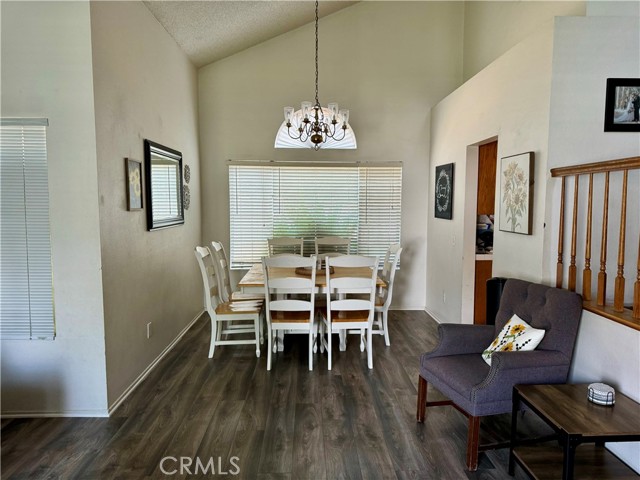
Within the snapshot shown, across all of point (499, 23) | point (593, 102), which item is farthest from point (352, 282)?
point (499, 23)

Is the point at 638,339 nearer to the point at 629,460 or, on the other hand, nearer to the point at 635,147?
the point at 629,460

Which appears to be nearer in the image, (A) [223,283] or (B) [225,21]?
(B) [225,21]

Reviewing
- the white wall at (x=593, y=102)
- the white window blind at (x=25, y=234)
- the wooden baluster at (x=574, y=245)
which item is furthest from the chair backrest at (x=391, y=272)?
the white window blind at (x=25, y=234)

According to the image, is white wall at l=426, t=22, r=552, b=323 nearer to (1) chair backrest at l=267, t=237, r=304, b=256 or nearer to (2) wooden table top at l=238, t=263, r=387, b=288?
(2) wooden table top at l=238, t=263, r=387, b=288

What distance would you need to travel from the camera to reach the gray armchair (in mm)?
2230

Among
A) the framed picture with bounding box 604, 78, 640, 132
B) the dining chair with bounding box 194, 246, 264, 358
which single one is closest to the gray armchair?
the framed picture with bounding box 604, 78, 640, 132

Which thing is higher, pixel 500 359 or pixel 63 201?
pixel 63 201

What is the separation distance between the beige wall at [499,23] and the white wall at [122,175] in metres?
3.44

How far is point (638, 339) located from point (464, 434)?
117 cm

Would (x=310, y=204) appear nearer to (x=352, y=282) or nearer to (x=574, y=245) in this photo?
(x=352, y=282)

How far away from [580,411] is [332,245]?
384cm

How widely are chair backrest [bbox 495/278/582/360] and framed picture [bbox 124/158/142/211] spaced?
9.81 ft

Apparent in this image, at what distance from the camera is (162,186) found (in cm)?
394

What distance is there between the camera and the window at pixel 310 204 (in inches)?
216
